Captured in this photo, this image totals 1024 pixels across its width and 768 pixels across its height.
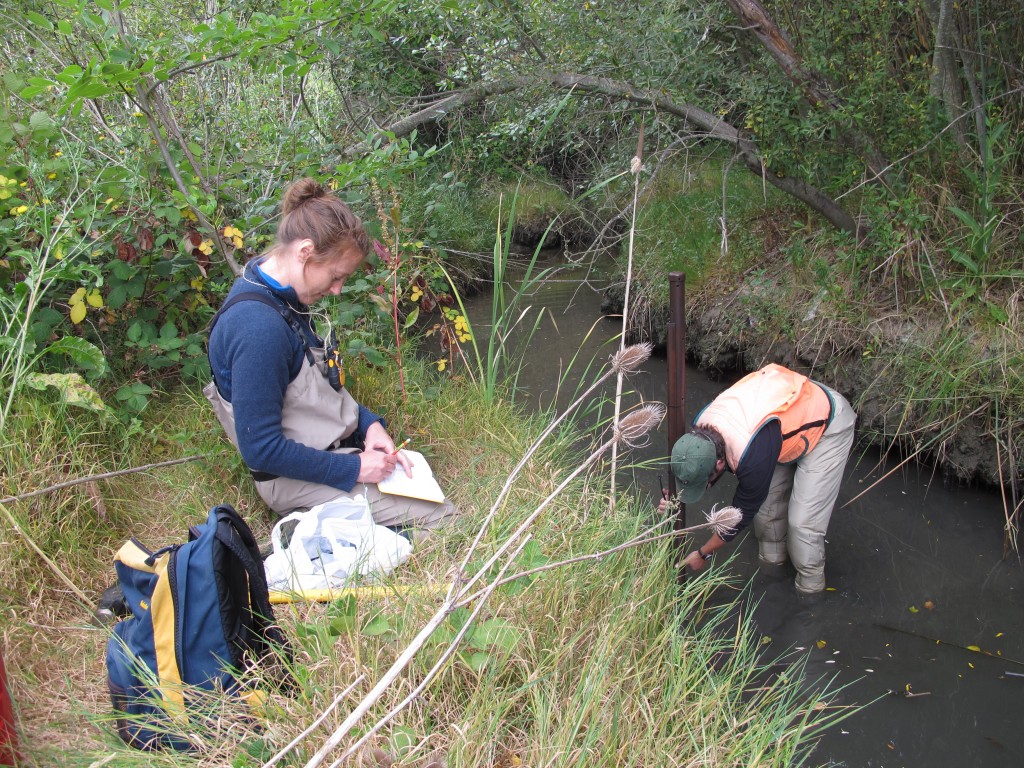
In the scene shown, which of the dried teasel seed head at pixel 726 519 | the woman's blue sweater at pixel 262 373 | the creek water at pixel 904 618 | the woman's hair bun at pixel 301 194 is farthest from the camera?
the creek water at pixel 904 618

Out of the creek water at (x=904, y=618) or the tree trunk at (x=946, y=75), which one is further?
the tree trunk at (x=946, y=75)

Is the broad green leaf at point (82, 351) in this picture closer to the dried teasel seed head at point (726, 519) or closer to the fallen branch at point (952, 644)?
the dried teasel seed head at point (726, 519)

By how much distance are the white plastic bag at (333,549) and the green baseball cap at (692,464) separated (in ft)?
3.83

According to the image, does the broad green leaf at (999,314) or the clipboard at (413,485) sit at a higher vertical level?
the clipboard at (413,485)

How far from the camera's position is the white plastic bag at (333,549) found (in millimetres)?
2512

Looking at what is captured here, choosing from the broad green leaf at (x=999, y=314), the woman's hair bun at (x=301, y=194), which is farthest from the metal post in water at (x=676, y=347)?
the broad green leaf at (x=999, y=314)

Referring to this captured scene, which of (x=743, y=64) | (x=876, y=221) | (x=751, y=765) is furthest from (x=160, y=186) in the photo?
(x=876, y=221)

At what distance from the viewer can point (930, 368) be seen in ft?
15.0

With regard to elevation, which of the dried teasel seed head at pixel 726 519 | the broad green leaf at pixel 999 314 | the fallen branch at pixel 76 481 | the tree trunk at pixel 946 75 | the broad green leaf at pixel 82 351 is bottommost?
the broad green leaf at pixel 999 314

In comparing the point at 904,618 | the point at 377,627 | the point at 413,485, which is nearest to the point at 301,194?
the point at 413,485

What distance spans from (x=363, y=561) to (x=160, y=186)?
80.6 inches

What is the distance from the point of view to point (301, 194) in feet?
8.57

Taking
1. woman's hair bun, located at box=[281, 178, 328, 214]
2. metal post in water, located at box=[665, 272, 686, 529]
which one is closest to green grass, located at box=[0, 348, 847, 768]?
metal post in water, located at box=[665, 272, 686, 529]

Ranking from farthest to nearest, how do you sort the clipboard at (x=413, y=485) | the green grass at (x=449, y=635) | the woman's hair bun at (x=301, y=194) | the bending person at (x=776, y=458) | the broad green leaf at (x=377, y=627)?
the bending person at (x=776, y=458)
the clipboard at (x=413, y=485)
the woman's hair bun at (x=301, y=194)
the broad green leaf at (x=377, y=627)
the green grass at (x=449, y=635)
